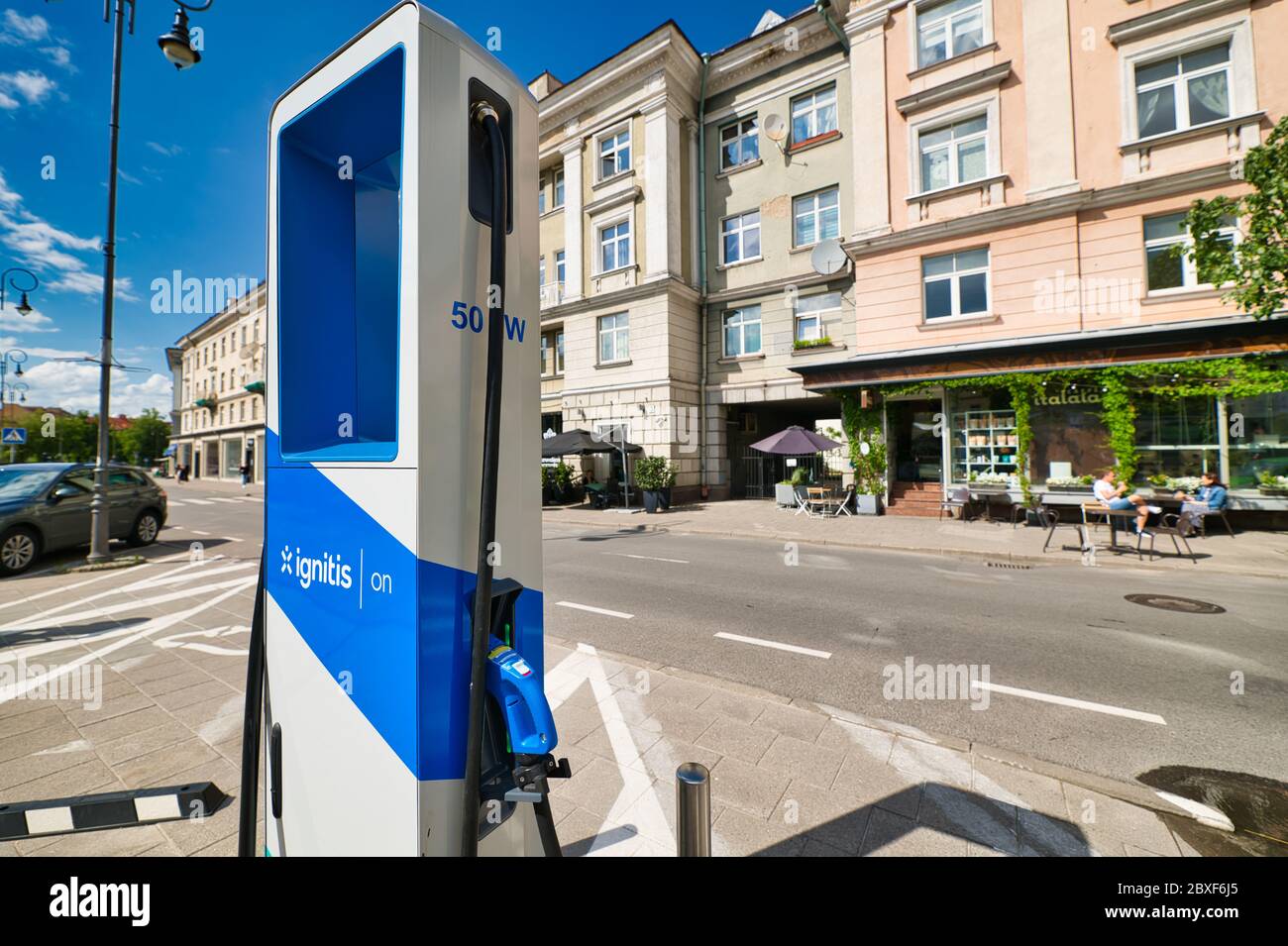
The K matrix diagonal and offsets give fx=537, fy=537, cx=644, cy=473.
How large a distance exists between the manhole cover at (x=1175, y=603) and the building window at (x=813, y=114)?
694 inches

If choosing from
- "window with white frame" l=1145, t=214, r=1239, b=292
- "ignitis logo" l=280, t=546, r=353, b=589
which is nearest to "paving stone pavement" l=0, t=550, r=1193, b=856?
"ignitis logo" l=280, t=546, r=353, b=589

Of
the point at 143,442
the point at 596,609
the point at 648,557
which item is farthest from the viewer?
the point at 143,442

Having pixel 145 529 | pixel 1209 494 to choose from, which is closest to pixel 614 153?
pixel 145 529

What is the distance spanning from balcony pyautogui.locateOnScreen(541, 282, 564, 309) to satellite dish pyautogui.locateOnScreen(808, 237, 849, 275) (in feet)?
35.7

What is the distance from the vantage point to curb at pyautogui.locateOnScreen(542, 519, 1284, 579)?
862cm

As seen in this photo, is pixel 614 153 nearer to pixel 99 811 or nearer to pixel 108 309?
pixel 108 309

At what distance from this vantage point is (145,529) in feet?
38.3

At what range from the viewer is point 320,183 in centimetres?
189

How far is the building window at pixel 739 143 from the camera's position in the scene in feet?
67.5

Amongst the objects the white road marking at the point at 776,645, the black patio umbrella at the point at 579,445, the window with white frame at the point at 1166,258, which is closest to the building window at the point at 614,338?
the black patio umbrella at the point at 579,445

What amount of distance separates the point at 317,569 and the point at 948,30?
71.0 ft
